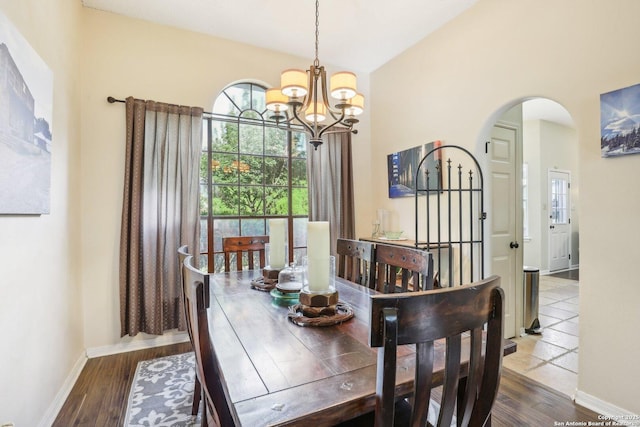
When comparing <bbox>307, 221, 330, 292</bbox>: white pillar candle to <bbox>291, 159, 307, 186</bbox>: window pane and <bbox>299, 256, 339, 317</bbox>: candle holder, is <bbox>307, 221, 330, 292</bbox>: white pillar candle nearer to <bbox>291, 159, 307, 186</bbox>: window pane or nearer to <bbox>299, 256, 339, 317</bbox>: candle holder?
<bbox>299, 256, 339, 317</bbox>: candle holder

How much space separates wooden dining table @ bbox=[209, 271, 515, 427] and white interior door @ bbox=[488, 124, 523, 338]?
206 cm

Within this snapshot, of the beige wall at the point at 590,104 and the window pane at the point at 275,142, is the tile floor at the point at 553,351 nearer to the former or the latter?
the beige wall at the point at 590,104

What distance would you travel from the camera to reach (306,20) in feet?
9.59

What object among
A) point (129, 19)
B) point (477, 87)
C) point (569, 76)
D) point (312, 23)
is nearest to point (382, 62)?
point (312, 23)

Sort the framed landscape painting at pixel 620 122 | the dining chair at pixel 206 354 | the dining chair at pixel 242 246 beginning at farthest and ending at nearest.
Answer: the dining chair at pixel 242 246, the framed landscape painting at pixel 620 122, the dining chair at pixel 206 354

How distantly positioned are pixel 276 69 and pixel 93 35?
173 cm

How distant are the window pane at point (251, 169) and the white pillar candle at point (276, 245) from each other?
63.3 inches

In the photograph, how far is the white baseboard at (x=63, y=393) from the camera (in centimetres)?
180

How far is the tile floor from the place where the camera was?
7.50 ft

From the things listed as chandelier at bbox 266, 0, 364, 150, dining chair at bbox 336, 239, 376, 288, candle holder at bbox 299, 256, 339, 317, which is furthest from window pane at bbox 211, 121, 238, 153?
candle holder at bbox 299, 256, 339, 317

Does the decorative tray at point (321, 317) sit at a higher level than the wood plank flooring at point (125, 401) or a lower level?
higher

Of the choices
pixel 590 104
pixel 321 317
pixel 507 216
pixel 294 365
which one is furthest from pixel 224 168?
pixel 590 104

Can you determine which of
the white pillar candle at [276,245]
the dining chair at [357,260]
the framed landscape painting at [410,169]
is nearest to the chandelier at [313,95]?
the white pillar candle at [276,245]

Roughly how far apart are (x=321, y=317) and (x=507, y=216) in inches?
99.4
